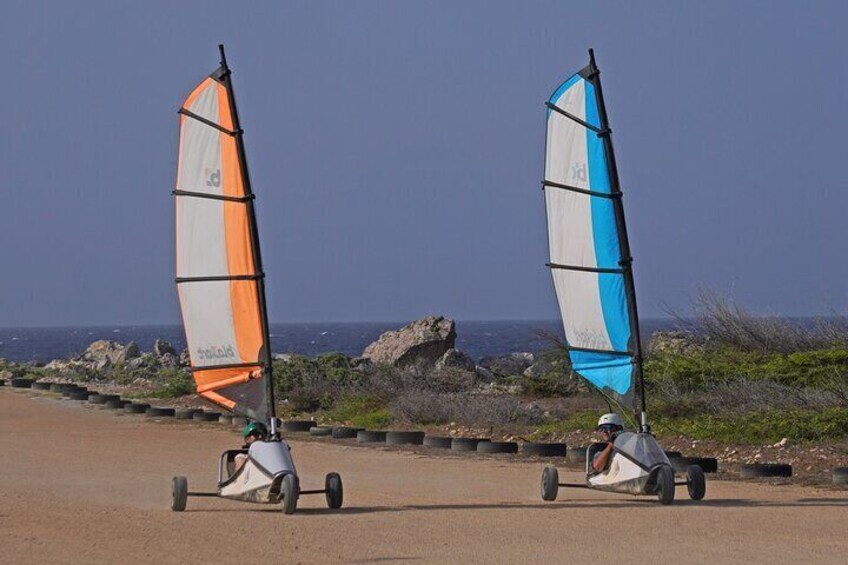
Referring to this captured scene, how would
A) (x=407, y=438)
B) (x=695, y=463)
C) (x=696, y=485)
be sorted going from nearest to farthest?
1. (x=696, y=485)
2. (x=695, y=463)
3. (x=407, y=438)

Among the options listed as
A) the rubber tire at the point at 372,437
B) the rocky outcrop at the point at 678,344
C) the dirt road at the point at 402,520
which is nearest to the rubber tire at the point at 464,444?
the dirt road at the point at 402,520

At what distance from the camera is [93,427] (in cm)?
2623

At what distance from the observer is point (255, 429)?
14.4 meters

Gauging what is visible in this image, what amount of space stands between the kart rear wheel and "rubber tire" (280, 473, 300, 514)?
2.79 metres

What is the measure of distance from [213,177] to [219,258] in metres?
0.86

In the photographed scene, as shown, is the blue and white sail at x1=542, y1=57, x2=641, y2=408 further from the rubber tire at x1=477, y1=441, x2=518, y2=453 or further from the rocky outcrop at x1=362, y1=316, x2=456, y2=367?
the rocky outcrop at x1=362, y1=316, x2=456, y2=367

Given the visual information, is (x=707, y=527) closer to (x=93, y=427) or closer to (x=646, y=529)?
(x=646, y=529)

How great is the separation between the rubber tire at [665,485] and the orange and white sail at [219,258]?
4.15m

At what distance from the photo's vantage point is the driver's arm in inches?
578

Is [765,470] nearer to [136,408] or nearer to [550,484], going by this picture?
[550,484]

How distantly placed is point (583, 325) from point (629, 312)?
68 centimetres

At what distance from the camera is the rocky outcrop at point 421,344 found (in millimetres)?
38688

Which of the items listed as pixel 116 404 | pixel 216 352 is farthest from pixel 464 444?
pixel 116 404

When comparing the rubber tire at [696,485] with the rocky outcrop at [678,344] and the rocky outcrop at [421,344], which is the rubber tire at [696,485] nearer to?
the rocky outcrop at [678,344]
